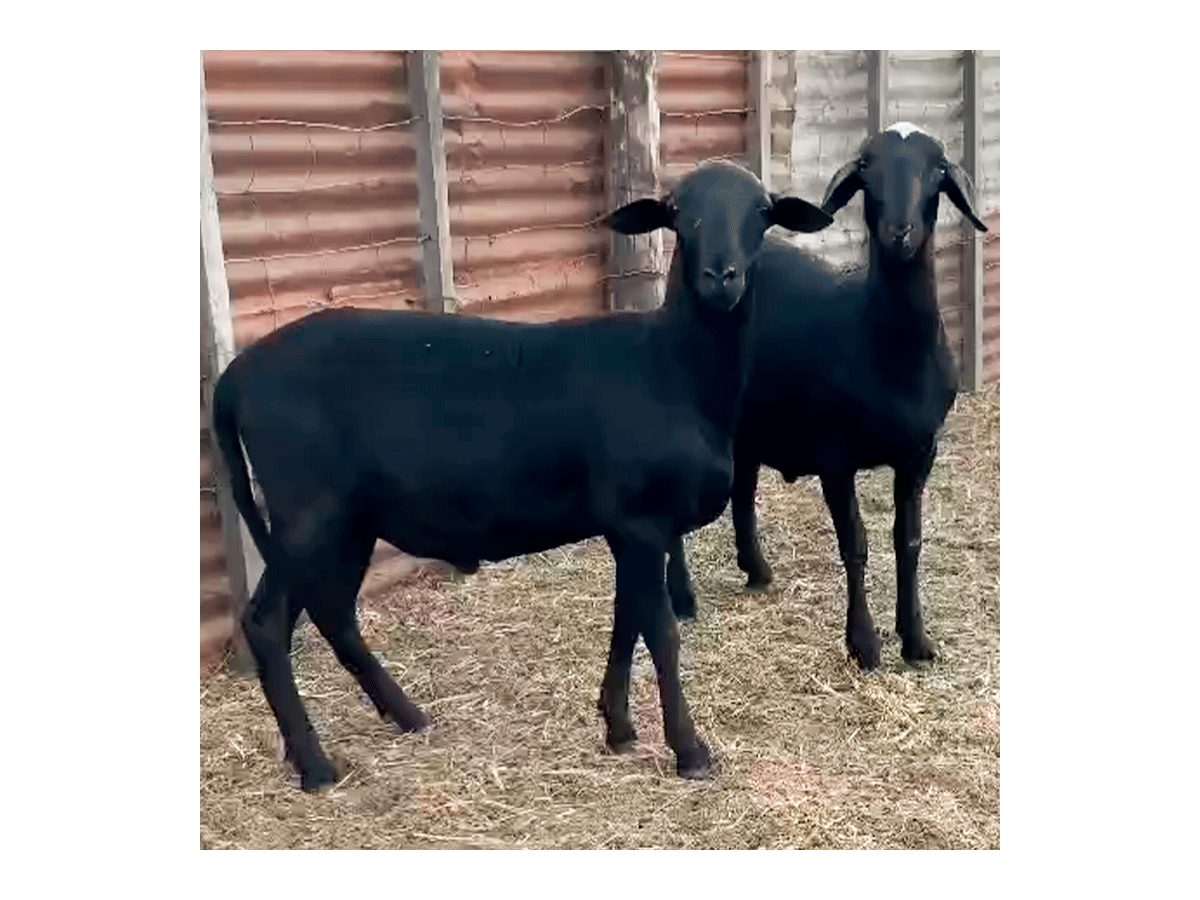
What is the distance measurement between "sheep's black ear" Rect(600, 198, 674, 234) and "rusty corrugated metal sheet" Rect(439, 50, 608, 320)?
1406 millimetres

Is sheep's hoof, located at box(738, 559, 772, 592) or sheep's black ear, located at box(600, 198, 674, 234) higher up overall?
sheep's black ear, located at box(600, 198, 674, 234)

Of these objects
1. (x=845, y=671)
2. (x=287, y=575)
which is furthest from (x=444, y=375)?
(x=845, y=671)

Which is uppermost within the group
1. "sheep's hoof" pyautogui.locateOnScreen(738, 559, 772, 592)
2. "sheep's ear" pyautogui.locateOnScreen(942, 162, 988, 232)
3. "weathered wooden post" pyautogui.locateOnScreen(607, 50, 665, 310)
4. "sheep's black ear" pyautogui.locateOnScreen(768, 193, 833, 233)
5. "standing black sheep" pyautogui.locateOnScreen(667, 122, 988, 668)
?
"weathered wooden post" pyautogui.locateOnScreen(607, 50, 665, 310)

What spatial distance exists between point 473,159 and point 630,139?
0.82 meters

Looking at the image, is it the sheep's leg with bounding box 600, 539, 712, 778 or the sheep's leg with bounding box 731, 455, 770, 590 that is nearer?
the sheep's leg with bounding box 600, 539, 712, 778

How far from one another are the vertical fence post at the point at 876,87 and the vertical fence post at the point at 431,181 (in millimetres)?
2459

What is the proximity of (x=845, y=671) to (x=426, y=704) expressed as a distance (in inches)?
67.6

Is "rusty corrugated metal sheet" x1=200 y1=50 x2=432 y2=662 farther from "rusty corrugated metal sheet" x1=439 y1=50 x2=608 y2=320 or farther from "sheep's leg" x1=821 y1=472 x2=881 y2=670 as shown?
"sheep's leg" x1=821 y1=472 x2=881 y2=670

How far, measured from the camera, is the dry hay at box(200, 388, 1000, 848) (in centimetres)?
418

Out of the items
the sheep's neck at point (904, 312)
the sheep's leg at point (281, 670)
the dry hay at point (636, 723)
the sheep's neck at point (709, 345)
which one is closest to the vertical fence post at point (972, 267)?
the dry hay at point (636, 723)

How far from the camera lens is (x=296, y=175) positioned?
16.6 feet

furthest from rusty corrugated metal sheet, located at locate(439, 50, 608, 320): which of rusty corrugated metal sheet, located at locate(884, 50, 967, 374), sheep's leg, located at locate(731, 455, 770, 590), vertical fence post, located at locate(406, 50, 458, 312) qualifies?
rusty corrugated metal sheet, located at locate(884, 50, 967, 374)

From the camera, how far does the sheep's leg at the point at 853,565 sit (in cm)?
526

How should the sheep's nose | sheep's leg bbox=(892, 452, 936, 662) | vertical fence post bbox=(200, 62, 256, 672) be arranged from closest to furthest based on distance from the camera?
the sheep's nose < vertical fence post bbox=(200, 62, 256, 672) < sheep's leg bbox=(892, 452, 936, 662)
